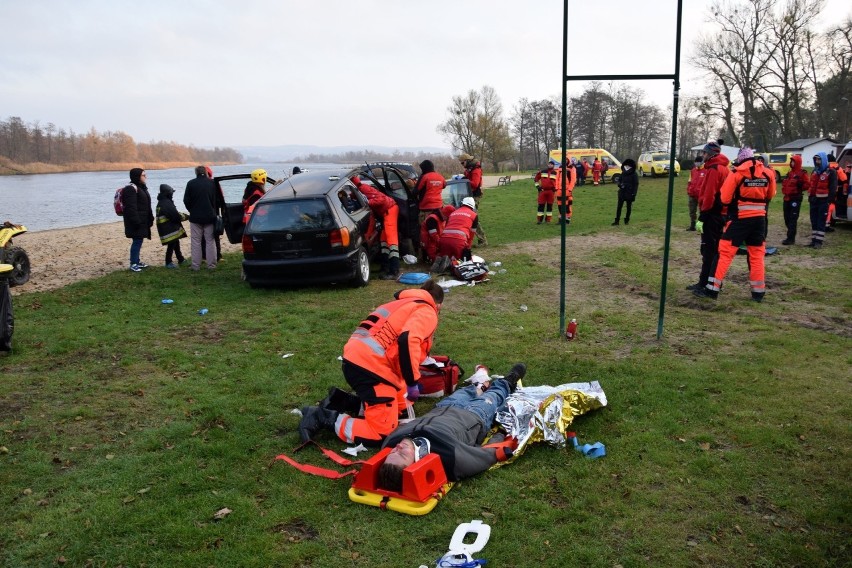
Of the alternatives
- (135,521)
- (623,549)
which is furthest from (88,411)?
(623,549)

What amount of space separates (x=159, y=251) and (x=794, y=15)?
5315 cm

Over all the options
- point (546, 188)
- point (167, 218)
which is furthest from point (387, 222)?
point (546, 188)

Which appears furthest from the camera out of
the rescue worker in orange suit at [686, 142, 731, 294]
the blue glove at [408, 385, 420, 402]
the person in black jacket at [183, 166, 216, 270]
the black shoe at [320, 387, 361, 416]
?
the person in black jacket at [183, 166, 216, 270]

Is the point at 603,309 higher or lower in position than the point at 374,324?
lower

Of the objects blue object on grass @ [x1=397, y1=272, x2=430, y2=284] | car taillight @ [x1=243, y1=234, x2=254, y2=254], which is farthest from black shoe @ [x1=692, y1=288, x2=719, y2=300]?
car taillight @ [x1=243, y1=234, x2=254, y2=254]

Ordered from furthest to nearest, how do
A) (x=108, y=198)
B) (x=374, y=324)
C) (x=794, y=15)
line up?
(x=794, y=15) < (x=108, y=198) < (x=374, y=324)

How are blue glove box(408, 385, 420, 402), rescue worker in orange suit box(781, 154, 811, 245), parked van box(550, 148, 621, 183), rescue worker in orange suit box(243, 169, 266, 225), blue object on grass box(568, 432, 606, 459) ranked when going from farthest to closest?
parked van box(550, 148, 621, 183), rescue worker in orange suit box(781, 154, 811, 245), rescue worker in orange suit box(243, 169, 266, 225), blue glove box(408, 385, 420, 402), blue object on grass box(568, 432, 606, 459)

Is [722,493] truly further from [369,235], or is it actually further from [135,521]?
[369,235]

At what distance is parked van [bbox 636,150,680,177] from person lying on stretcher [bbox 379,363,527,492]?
35.6 metres

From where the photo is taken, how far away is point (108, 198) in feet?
131

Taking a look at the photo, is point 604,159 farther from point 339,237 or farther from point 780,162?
point 339,237

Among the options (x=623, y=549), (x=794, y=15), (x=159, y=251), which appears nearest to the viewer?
(x=623, y=549)

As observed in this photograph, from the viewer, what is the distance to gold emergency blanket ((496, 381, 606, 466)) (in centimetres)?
458

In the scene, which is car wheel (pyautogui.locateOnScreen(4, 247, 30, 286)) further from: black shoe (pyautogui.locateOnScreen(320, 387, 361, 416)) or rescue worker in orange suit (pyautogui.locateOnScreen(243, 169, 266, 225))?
black shoe (pyautogui.locateOnScreen(320, 387, 361, 416))
